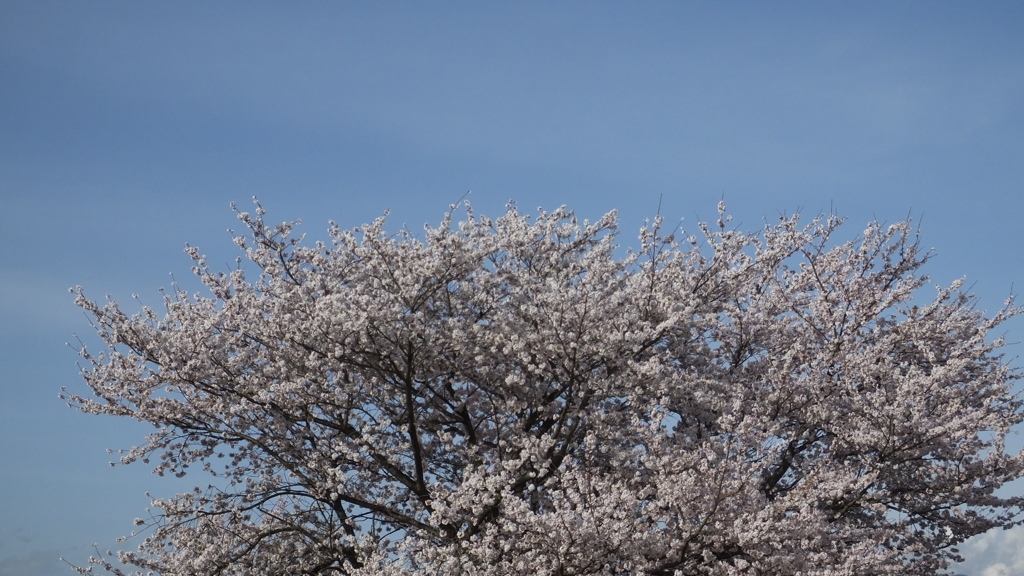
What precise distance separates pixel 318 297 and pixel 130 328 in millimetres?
3164

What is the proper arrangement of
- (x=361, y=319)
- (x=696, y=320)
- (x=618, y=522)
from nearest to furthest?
1. (x=618, y=522)
2. (x=361, y=319)
3. (x=696, y=320)

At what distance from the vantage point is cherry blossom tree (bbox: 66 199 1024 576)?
12.9m

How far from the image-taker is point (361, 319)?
13.5 metres

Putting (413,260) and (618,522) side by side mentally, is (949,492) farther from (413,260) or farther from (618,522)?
(413,260)

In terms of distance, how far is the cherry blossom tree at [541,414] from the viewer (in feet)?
42.2

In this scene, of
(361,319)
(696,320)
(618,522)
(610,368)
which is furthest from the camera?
(696,320)

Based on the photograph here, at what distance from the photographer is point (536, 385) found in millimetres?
15070

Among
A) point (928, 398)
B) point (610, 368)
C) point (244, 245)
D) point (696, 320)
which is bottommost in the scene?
point (928, 398)

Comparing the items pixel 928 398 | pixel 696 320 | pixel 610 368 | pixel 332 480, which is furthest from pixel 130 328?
pixel 928 398

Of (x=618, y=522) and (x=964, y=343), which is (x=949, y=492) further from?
(x=618, y=522)

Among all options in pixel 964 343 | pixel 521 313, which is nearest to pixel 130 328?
pixel 521 313

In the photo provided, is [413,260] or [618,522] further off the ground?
[413,260]

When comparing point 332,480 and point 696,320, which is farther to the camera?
point 696,320

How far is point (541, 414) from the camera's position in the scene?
14.8 meters
